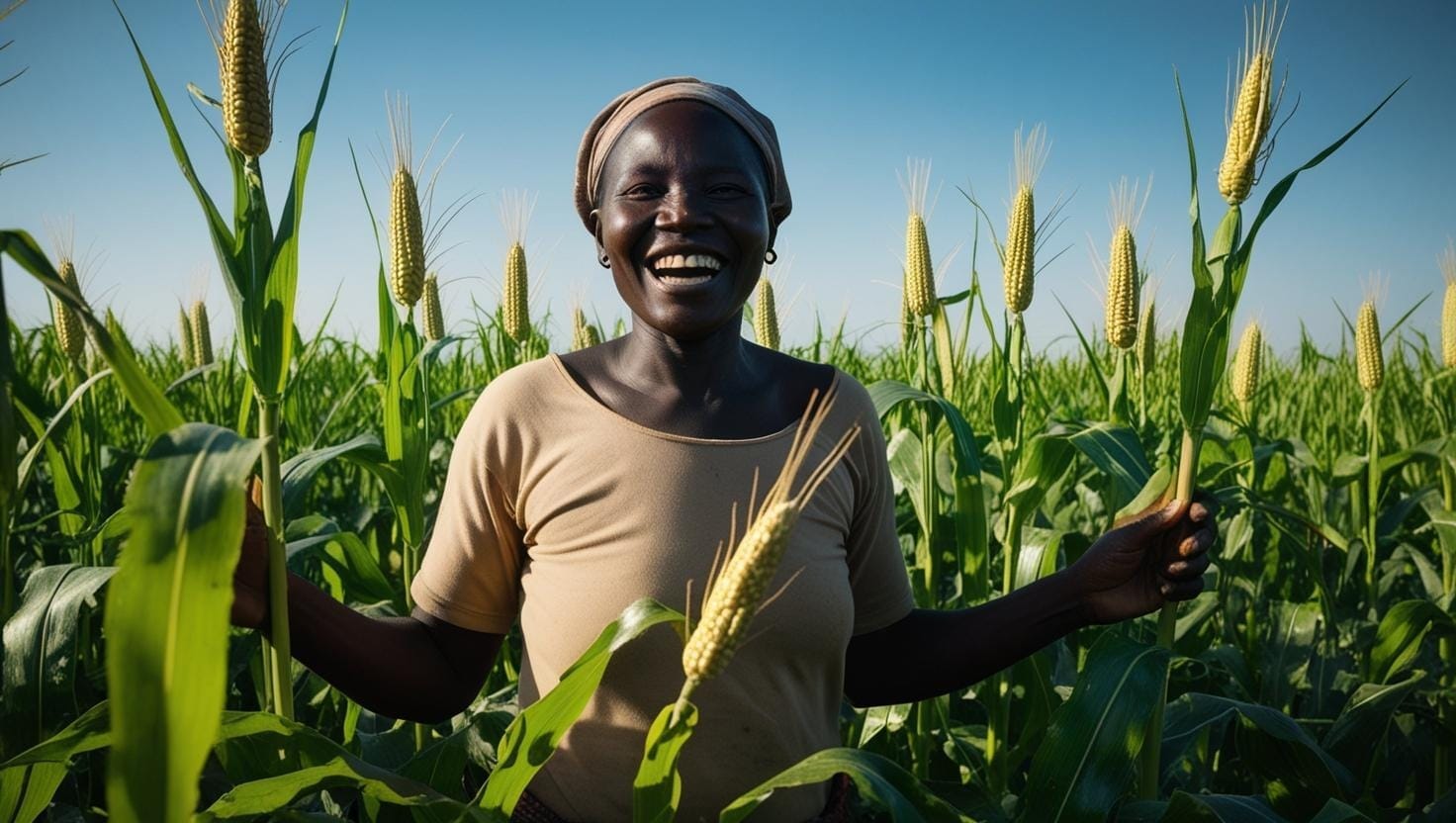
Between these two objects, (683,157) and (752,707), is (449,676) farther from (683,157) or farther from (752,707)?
(683,157)

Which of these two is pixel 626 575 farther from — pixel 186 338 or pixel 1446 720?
pixel 186 338

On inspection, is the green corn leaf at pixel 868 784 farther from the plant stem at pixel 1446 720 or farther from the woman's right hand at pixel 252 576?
the plant stem at pixel 1446 720

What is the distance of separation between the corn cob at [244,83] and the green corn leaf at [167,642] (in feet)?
3.20

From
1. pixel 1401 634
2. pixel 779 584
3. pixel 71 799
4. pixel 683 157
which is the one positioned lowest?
pixel 71 799

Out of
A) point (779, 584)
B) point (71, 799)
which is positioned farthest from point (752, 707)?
point (71, 799)

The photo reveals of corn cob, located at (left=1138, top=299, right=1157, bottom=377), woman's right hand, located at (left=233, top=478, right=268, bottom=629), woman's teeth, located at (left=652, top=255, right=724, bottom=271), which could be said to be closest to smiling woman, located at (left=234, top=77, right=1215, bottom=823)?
woman's teeth, located at (left=652, top=255, right=724, bottom=271)

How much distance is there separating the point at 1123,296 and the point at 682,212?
2.61 metres

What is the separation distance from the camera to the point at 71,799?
2.88 metres

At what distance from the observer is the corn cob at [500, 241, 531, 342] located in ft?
16.6

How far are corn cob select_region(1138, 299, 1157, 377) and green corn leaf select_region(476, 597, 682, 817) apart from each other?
4.23 m

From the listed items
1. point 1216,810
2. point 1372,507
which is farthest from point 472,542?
point 1372,507

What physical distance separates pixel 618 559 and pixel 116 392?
483cm

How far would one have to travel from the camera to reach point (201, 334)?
7.41 metres

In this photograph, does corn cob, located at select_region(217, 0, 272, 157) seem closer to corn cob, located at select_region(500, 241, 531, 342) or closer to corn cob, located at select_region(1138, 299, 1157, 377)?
corn cob, located at select_region(500, 241, 531, 342)
